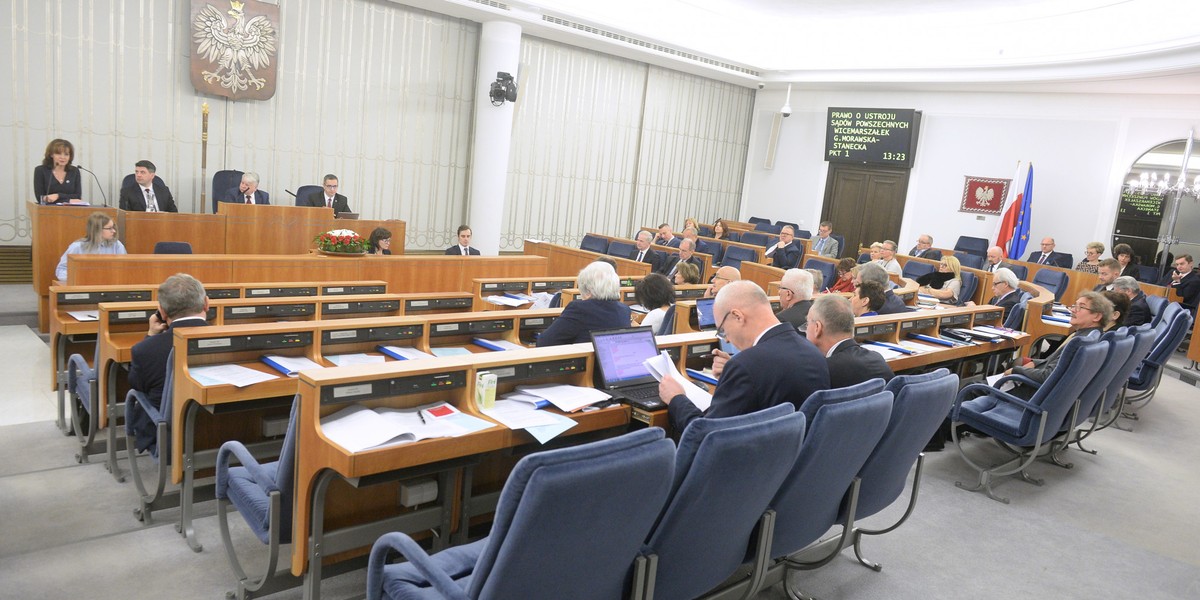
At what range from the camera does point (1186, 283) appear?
9719 millimetres

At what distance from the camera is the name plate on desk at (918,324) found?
5480 millimetres

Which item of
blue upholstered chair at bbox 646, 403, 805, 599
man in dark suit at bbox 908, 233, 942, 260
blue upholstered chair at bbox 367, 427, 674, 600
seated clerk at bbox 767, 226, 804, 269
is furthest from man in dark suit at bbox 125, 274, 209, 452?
man in dark suit at bbox 908, 233, 942, 260

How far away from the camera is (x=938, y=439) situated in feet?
16.4

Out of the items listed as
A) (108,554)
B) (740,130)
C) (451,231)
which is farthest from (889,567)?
(740,130)

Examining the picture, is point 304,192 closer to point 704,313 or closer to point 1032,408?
point 704,313

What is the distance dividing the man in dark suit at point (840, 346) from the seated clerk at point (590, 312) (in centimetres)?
103

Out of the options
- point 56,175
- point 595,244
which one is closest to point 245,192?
point 56,175

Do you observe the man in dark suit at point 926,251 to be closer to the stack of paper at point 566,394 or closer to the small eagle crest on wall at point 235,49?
the small eagle crest on wall at point 235,49

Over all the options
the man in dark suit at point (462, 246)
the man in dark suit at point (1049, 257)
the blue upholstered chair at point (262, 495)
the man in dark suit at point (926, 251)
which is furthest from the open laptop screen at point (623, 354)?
the man in dark suit at point (1049, 257)

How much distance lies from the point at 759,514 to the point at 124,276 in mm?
5390

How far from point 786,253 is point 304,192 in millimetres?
6521

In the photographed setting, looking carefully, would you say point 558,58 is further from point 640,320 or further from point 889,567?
point 889,567

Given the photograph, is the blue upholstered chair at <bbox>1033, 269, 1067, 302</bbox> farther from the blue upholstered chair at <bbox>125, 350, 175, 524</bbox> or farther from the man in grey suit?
the blue upholstered chair at <bbox>125, 350, 175, 524</bbox>

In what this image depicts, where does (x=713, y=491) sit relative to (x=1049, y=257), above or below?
below
